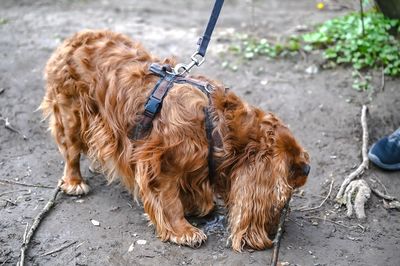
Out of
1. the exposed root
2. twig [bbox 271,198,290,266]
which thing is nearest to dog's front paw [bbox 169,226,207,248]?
twig [bbox 271,198,290,266]

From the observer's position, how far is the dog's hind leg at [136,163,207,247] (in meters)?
4.21

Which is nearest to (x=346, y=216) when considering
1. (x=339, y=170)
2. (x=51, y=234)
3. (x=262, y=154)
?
(x=339, y=170)

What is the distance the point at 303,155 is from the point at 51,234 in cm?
197

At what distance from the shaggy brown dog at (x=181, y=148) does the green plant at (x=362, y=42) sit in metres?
2.91

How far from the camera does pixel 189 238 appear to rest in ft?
13.8

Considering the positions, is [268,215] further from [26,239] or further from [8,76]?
[8,76]

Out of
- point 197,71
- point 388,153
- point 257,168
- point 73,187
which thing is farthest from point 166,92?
point 197,71

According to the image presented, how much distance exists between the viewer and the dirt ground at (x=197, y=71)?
418cm

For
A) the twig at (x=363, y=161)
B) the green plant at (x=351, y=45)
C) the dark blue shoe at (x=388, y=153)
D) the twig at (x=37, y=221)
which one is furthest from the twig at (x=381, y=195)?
the twig at (x=37, y=221)

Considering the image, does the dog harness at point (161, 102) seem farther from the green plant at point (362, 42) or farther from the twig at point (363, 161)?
the green plant at point (362, 42)

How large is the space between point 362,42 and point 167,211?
3760 millimetres

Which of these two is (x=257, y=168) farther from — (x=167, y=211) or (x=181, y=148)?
(x=167, y=211)

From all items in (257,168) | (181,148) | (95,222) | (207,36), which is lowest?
(95,222)

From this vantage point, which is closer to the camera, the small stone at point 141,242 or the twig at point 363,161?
the small stone at point 141,242
